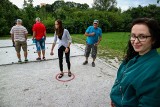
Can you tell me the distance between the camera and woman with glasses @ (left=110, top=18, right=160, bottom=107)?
1.48 metres

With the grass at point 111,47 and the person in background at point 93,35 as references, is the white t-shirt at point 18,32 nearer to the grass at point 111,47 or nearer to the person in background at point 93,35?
the person in background at point 93,35

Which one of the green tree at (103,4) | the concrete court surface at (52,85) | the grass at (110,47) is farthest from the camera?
the green tree at (103,4)

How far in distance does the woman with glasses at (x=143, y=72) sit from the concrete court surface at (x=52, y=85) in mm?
2899

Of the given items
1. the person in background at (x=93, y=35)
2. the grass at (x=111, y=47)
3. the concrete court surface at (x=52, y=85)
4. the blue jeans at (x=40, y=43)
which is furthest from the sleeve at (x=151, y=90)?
the blue jeans at (x=40, y=43)

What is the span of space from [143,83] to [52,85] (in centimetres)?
445

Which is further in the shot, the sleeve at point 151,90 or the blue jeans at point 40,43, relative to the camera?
the blue jeans at point 40,43

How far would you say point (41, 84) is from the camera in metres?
5.74

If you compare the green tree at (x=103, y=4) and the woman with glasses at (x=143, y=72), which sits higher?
the green tree at (x=103, y=4)

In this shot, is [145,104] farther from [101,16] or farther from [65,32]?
[101,16]

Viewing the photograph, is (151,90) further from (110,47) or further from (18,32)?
(110,47)

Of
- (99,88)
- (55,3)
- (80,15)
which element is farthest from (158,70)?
(55,3)

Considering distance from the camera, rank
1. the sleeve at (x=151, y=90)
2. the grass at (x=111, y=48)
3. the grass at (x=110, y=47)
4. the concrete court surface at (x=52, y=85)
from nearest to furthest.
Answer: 1. the sleeve at (x=151, y=90)
2. the concrete court surface at (x=52, y=85)
3. the grass at (x=111, y=48)
4. the grass at (x=110, y=47)

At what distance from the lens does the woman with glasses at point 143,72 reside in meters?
1.48

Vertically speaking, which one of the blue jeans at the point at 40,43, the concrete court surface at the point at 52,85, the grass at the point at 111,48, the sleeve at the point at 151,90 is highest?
the sleeve at the point at 151,90
